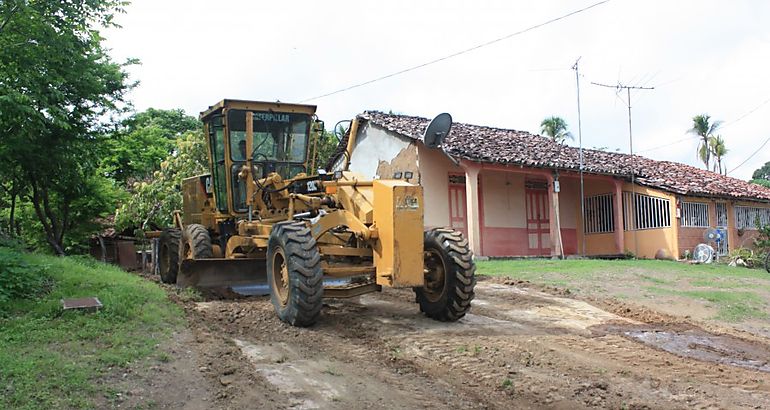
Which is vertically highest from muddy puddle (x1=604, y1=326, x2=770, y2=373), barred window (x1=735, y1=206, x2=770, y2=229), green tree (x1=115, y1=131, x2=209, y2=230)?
green tree (x1=115, y1=131, x2=209, y2=230)

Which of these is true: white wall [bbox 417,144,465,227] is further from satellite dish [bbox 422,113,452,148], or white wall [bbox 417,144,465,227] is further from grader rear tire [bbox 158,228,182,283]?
grader rear tire [bbox 158,228,182,283]

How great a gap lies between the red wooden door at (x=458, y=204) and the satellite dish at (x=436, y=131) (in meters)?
7.90

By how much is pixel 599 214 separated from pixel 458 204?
5.85 m

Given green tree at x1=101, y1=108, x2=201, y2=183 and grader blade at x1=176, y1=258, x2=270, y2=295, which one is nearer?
grader blade at x1=176, y1=258, x2=270, y2=295

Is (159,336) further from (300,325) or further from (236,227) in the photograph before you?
(236,227)

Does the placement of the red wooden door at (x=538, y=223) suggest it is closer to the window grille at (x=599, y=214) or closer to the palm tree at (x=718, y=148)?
the window grille at (x=599, y=214)

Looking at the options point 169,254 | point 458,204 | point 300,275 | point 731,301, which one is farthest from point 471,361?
point 458,204

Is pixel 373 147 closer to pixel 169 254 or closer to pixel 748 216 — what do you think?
pixel 169 254

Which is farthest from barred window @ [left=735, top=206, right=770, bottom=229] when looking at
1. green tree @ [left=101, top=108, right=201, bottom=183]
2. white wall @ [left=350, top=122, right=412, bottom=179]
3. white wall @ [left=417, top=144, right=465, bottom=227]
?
green tree @ [left=101, top=108, right=201, bottom=183]

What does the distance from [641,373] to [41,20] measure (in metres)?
9.80

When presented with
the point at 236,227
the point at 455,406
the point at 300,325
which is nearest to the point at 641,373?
the point at 455,406

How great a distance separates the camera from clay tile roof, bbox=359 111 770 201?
1923 centimetres

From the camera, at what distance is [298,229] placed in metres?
7.93

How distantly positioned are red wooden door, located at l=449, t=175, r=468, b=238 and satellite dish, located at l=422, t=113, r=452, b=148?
25.9 ft
